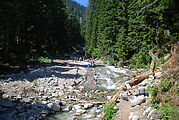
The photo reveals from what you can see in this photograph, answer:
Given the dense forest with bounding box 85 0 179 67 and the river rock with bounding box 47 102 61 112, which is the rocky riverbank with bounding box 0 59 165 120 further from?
the dense forest with bounding box 85 0 179 67

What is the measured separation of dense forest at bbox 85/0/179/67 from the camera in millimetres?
17109

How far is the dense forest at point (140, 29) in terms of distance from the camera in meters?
17.1

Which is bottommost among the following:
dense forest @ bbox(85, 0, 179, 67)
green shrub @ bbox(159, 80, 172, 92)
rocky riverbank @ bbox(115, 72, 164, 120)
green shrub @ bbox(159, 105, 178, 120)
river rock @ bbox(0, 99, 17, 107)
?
river rock @ bbox(0, 99, 17, 107)

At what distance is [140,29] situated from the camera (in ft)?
76.7

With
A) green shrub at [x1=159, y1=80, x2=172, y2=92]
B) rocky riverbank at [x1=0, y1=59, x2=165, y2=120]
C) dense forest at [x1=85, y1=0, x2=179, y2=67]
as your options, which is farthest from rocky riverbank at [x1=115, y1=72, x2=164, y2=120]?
dense forest at [x1=85, y1=0, x2=179, y2=67]

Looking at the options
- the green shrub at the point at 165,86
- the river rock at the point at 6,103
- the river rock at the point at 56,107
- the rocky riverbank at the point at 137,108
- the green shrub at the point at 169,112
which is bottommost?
the river rock at the point at 56,107

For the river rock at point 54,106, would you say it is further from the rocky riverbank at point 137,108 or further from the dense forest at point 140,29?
the dense forest at point 140,29

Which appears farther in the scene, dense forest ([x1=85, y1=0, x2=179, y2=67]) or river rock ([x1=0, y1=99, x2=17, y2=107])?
dense forest ([x1=85, y1=0, x2=179, y2=67])

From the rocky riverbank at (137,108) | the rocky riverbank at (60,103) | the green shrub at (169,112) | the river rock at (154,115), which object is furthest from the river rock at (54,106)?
the green shrub at (169,112)

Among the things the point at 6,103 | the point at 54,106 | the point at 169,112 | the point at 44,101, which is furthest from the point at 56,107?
the point at 169,112

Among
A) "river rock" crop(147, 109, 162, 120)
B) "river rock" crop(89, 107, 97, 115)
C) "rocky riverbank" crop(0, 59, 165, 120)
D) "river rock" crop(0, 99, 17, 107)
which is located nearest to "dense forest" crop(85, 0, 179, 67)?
"rocky riverbank" crop(0, 59, 165, 120)

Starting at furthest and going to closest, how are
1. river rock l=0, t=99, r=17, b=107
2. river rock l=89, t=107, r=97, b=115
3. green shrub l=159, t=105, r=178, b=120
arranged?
river rock l=0, t=99, r=17, b=107, river rock l=89, t=107, r=97, b=115, green shrub l=159, t=105, r=178, b=120

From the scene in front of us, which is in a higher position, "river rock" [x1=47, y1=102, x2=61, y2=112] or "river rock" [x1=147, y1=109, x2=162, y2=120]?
"river rock" [x1=147, y1=109, x2=162, y2=120]

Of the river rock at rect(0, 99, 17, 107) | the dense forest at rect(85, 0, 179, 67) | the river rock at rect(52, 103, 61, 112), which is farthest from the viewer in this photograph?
the dense forest at rect(85, 0, 179, 67)
